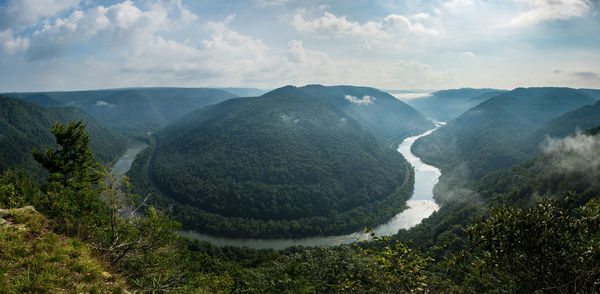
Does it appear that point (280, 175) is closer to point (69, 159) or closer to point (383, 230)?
point (383, 230)

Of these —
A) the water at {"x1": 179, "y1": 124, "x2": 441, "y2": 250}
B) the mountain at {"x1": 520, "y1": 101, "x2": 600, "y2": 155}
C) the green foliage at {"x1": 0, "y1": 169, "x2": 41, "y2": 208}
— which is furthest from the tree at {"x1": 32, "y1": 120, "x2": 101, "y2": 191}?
the mountain at {"x1": 520, "y1": 101, "x2": 600, "y2": 155}

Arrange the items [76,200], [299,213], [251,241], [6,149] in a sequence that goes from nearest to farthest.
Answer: [76,200] < [251,241] < [299,213] < [6,149]

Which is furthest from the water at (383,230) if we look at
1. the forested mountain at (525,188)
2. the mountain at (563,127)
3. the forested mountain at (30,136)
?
the forested mountain at (30,136)

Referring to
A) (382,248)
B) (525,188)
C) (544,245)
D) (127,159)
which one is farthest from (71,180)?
(127,159)

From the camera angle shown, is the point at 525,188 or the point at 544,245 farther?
the point at 525,188

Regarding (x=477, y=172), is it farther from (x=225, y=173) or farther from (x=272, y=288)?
(x=272, y=288)

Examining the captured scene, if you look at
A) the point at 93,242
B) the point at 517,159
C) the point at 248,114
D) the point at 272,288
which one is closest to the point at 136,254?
the point at 93,242

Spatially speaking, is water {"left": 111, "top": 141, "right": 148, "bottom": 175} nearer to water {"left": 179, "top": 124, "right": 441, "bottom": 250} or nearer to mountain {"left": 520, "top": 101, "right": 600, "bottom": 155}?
water {"left": 179, "top": 124, "right": 441, "bottom": 250}
